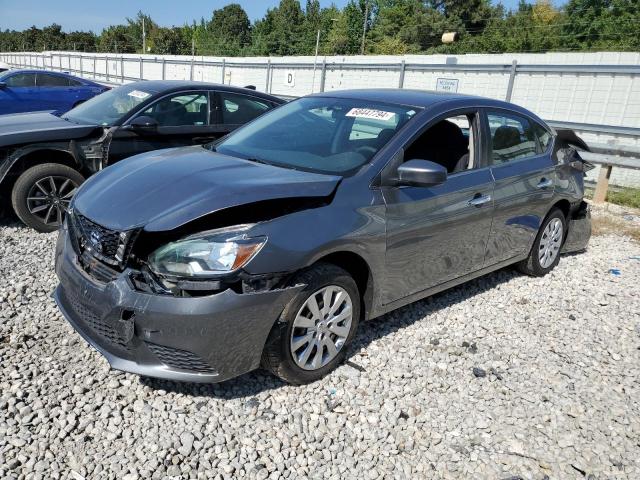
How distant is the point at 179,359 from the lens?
2799mm

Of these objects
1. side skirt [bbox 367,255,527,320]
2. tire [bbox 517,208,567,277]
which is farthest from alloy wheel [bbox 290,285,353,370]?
tire [bbox 517,208,567,277]

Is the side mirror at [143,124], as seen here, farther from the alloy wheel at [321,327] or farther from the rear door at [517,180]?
the alloy wheel at [321,327]

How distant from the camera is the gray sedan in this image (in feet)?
9.05

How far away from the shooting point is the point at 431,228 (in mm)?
3748

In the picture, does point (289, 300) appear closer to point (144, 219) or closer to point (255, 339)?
point (255, 339)

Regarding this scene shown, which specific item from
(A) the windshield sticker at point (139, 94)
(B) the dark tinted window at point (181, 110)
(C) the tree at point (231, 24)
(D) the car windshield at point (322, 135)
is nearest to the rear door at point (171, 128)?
(B) the dark tinted window at point (181, 110)

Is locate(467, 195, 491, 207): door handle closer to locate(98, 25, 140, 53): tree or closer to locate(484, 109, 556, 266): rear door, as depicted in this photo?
locate(484, 109, 556, 266): rear door

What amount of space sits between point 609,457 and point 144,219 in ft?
9.06

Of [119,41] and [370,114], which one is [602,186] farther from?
[119,41]

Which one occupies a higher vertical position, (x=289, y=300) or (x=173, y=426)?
(x=289, y=300)

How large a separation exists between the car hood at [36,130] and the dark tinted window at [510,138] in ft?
13.4

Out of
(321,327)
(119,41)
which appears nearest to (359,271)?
(321,327)

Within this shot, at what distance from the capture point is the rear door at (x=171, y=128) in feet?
19.3

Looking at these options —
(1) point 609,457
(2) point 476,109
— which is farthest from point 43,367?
(2) point 476,109
